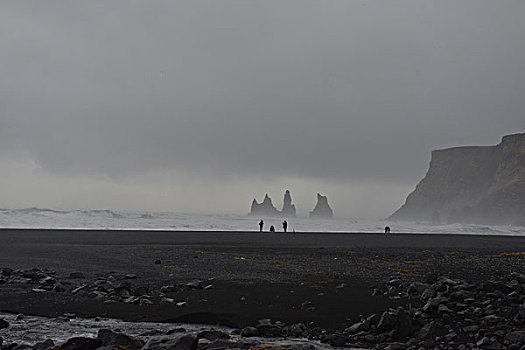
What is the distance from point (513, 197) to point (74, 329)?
147319mm

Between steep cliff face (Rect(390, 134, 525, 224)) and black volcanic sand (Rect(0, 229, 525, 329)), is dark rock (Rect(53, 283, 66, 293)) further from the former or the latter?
steep cliff face (Rect(390, 134, 525, 224))

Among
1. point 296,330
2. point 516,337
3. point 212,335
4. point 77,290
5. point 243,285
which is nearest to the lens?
point 516,337

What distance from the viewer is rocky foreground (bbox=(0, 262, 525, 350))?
8.14m

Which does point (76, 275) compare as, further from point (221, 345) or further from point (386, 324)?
point (386, 324)

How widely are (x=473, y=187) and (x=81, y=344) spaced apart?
17286 cm

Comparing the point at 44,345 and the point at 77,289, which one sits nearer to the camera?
the point at 44,345

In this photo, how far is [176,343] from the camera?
296 inches

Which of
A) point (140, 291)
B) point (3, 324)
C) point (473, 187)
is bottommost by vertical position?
point (3, 324)

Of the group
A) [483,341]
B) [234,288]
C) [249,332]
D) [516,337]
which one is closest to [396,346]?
[483,341]

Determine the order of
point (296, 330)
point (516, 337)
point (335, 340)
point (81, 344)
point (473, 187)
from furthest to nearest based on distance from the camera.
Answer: point (473, 187), point (296, 330), point (335, 340), point (516, 337), point (81, 344)

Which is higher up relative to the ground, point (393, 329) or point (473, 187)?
point (473, 187)

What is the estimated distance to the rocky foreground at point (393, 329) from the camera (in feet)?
26.7

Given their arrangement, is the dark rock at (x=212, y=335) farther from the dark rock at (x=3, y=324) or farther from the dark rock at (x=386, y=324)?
the dark rock at (x=3, y=324)

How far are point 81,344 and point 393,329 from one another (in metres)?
5.33
